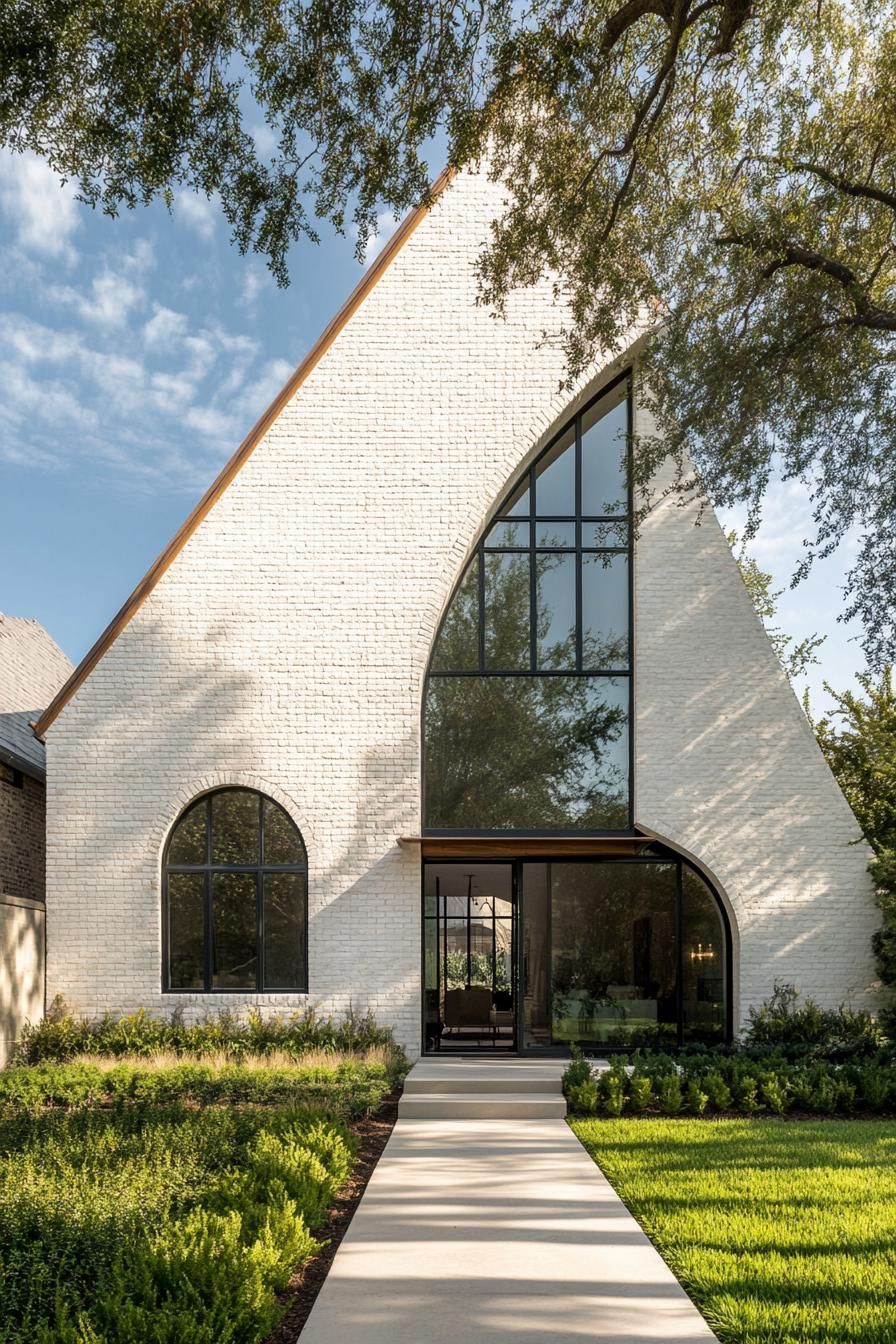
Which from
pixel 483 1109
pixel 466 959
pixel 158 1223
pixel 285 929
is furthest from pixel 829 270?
pixel 466 959

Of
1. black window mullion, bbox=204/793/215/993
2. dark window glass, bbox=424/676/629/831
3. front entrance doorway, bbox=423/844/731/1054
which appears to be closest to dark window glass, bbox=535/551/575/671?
dark window glass, bbox=424/676/629/831

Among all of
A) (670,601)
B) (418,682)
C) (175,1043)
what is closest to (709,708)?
(670,601)

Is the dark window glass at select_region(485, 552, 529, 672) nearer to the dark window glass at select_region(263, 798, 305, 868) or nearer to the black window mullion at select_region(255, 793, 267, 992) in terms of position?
the dark window glass at select_region(263, 798, 305, 868)

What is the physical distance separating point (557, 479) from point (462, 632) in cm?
260

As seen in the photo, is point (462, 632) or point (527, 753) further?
point (462, 632)

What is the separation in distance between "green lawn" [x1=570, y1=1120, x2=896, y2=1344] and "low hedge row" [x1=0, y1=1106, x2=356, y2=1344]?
7.06 feet

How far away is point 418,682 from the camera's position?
1616 centimetres

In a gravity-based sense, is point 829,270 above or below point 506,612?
above

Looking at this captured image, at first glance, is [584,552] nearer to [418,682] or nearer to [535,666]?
[535,666]

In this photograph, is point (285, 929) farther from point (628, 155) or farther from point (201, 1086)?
point (628, 155)

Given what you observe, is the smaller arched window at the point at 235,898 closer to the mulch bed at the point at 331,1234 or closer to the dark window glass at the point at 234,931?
the dark window glass at the point at 234,931

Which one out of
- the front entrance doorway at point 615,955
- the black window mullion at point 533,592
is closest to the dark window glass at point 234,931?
the front entrance doorway at point 615,955

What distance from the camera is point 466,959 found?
696 inches

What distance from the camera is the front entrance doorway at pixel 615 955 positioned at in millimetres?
16219
